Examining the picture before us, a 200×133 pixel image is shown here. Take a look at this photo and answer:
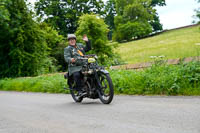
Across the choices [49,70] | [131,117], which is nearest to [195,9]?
[49,70]

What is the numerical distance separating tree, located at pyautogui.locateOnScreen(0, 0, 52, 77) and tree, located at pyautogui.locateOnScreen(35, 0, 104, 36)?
104 feet

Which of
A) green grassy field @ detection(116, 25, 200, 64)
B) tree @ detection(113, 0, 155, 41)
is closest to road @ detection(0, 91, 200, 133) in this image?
green grassy field @ detection(116, 25, 200, 64)

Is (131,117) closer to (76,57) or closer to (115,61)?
(76,57)

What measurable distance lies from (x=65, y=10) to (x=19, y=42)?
35481mm

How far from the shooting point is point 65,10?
171 ft

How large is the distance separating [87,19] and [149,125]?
1497 cm

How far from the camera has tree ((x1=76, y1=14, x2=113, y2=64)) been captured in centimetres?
1864

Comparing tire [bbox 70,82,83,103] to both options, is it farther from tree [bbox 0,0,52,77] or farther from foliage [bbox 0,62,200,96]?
tree [bbox 0,0,52,77]

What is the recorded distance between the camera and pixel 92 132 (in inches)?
165

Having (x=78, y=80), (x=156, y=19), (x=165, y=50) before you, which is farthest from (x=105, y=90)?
(x=156, y=19)

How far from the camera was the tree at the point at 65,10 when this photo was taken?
167ft

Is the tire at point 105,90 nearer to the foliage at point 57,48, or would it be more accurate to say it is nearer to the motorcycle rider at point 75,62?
the motorcycle rider at point 75,62

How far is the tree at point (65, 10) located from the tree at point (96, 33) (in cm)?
3222

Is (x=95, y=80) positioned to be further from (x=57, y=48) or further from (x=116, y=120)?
(x=57, y=48)
